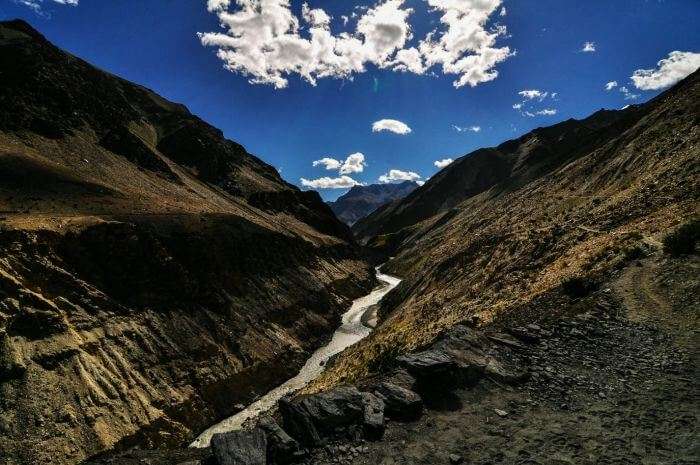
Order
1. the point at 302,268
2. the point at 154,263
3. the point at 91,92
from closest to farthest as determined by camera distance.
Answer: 1. the point at 154,263
2. the point at 302,268
3. the point at 91,92

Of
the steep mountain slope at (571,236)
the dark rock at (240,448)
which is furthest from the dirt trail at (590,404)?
the steep mountain slope at (571,236)

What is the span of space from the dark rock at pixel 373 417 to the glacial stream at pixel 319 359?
510 inches

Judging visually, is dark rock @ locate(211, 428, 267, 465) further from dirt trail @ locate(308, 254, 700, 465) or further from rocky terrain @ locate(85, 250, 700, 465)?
dirt trail @ locate(308, 254, 700, 465)

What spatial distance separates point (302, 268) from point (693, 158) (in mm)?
61964

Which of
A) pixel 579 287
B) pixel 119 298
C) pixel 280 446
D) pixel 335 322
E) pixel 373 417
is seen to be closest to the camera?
pixel 280 446

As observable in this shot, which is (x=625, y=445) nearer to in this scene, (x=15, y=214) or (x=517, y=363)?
(x=517, y=363)

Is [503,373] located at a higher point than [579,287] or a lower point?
lower

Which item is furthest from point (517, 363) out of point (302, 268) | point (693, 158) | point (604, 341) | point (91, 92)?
point (91, 92)

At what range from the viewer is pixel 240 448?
11.8 meters

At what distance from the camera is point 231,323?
53.8 meters

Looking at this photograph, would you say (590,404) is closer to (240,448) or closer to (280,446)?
(280,446)

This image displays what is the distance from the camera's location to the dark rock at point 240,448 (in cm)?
1148

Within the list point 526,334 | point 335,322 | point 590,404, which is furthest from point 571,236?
point 335,322

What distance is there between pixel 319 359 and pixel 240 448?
161ft
